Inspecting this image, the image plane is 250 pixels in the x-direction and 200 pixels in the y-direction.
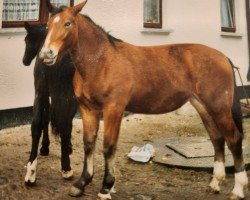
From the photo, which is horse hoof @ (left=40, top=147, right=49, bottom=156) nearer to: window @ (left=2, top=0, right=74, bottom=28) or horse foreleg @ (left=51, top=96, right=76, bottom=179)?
horse foreleg @ (left=51, top=96, right=76, bottom=179)

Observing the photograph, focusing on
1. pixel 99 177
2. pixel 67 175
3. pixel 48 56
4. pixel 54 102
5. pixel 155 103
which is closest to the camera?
pixel 48 56

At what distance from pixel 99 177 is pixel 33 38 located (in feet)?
7.27

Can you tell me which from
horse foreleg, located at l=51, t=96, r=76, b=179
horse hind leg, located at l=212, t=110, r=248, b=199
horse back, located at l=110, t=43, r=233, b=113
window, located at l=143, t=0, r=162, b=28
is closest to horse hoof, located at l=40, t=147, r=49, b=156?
horse foreleg, located at l=51, t=96, r=76, b=179

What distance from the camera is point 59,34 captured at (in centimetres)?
396

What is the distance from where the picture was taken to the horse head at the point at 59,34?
151 inches

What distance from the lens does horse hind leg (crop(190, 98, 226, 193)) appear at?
15.9ft

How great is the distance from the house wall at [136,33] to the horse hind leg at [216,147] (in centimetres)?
293

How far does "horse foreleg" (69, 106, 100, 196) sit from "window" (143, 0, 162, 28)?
6.78 metres

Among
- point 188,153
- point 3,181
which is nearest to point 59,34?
point 3,181

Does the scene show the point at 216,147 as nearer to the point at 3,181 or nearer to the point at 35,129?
the point at 35,129

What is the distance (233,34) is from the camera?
41.7 feet

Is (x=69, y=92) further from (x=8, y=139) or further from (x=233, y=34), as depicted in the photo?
(x=233, y=34)

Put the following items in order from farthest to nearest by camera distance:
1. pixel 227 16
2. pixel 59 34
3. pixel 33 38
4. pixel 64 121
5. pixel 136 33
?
1. pixel 227 16
2. pixel 136 33
3. pixel 33 38
4. pixel 64 121
5. pixel 59 34

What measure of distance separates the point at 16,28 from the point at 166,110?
4.49 metres
